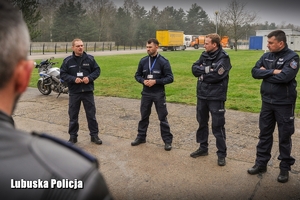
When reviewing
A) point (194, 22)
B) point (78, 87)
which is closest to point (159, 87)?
point (78, 87)

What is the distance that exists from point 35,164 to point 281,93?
382 centimetres

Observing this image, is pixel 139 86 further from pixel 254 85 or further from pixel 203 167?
pixel 203 167

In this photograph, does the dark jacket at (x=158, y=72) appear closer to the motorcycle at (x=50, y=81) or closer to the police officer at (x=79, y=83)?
the police officer at (x=79, y=83)

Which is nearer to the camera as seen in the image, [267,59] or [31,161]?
[31,161]

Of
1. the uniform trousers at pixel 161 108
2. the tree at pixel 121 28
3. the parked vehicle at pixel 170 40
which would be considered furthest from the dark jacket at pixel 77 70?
the tree at pixel 121 28

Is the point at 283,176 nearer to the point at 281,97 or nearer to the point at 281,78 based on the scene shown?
the point at 281,97

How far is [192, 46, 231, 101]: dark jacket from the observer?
4.53m

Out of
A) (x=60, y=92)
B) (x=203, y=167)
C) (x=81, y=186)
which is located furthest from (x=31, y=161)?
(x=60, y=92)

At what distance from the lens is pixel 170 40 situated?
46.5m

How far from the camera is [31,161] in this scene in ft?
2.91

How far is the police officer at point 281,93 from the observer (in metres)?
4.07

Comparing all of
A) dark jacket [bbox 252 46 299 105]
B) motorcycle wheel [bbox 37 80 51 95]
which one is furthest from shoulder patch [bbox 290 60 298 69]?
motorcycle wheel [bbox 37 80 51 95]

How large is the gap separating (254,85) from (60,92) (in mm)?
7332

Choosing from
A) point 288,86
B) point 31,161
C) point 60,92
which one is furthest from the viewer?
point 60,92
